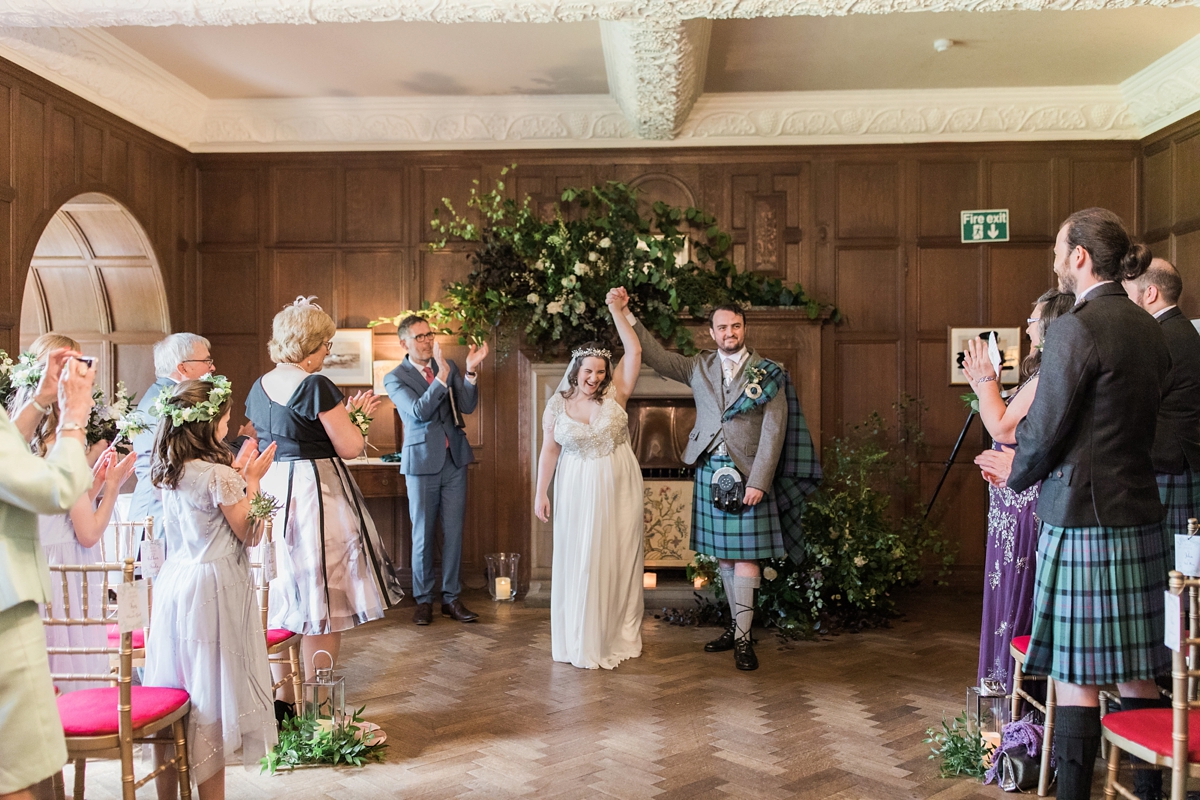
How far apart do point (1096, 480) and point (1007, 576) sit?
3.08 feet

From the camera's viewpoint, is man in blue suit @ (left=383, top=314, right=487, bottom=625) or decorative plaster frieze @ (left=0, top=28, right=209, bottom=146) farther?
man in blue suit @ (left=383, top=314, right=487, bottom=625)

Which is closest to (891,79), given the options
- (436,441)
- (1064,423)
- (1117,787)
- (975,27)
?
(975,27)

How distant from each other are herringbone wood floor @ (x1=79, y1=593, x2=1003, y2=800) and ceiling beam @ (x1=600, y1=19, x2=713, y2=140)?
3.07 metres

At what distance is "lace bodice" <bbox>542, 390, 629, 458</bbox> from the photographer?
15.2 feet

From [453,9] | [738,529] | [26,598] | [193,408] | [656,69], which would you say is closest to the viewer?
[26,598]

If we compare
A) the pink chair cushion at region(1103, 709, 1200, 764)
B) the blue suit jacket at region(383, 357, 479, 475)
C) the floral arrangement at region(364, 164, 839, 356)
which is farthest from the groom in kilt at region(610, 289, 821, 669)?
the pink chair cushion at region(1103, 709, 1200, 764)

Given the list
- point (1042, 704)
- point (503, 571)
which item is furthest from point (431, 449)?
point (1042, 704)

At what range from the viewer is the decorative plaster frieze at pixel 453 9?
3670 mm

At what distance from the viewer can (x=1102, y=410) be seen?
101 inches

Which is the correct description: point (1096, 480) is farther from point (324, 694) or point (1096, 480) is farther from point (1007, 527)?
point (324, 694)

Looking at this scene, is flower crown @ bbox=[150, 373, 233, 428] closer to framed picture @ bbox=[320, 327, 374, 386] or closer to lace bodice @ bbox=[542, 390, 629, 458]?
lace bodice @ bbox=[542, 390, 629, 458]

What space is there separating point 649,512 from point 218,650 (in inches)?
147

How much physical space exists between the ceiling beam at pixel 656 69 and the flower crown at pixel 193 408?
8.58ft

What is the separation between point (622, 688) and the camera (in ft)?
14.1
